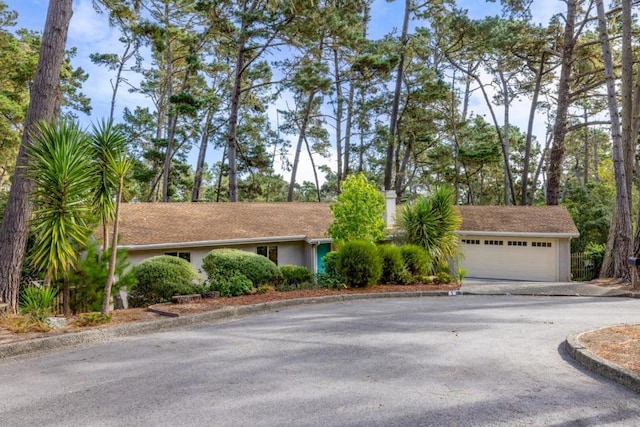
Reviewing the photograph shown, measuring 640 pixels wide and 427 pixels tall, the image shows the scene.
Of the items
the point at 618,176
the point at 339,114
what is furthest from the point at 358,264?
the point at 339,114

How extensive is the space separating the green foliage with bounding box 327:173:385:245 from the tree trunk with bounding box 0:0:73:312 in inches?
339

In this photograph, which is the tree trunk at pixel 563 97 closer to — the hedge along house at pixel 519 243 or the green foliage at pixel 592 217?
the hedge along house at pixel 519 243

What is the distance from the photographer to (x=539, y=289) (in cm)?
1463

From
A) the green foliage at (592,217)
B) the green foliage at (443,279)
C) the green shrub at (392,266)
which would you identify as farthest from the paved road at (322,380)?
the green foliage at (592,217)

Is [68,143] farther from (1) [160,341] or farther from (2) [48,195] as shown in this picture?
(1) [160,341]

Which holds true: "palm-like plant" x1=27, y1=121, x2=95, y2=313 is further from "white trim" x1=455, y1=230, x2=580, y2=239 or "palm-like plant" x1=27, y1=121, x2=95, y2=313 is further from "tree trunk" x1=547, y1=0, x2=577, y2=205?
"tree trunk" x1=547, y1=0, x2=577, y2=205

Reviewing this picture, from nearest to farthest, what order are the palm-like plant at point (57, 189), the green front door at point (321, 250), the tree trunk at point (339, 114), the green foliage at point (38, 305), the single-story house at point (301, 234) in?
the green foliage at point (38, 305) < the palm-like plant at point (57, 189) < the single-story house at point (301, 234) < the green front door at point (321, 250) < the tree trunk at point (339, 114)

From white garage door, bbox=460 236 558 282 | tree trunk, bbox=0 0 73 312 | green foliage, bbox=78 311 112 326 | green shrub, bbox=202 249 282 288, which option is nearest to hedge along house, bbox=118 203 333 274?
green shrub, bbox=202 249 282 288

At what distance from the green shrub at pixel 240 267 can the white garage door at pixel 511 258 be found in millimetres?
10886

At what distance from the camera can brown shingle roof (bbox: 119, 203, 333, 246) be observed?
590 inches

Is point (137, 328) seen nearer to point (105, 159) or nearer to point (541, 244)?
point (105, 159)

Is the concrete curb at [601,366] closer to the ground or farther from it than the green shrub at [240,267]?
closer to the ground

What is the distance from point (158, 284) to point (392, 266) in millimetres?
6756

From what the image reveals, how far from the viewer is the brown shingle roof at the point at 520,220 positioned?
20.2 metres
